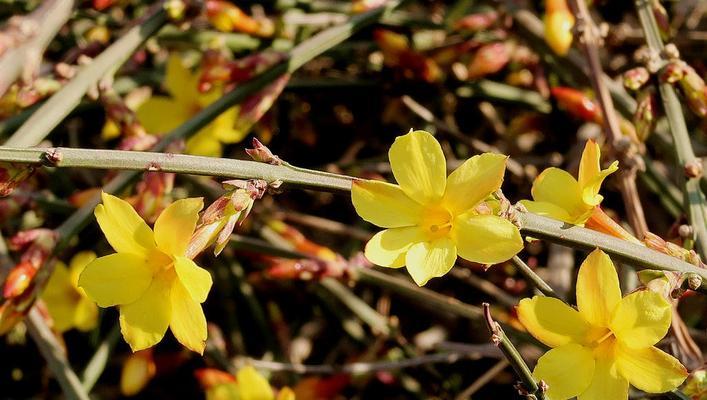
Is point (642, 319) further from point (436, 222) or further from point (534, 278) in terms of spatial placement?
point (436, 222)

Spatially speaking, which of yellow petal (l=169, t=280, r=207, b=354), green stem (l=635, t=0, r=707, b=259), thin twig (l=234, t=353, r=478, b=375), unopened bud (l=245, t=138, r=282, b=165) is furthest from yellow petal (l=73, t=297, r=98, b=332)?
green stem (l=635, t=0, r=707, b=259)

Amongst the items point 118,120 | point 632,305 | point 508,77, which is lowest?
point 508,77

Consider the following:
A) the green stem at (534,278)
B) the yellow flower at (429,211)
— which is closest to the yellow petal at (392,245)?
the yellow flower at (429,211)

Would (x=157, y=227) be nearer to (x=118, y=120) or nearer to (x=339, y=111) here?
(x=118, y=120)

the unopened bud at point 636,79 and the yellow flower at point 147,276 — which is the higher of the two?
the unopened bud at point 636,79

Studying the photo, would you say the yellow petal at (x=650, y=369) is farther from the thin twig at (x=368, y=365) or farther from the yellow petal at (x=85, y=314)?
the yellow petal at (x=85, y=314)

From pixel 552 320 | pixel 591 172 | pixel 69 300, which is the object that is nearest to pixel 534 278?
pixel 552 320

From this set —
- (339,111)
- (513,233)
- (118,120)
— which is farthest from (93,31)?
(513,233)
